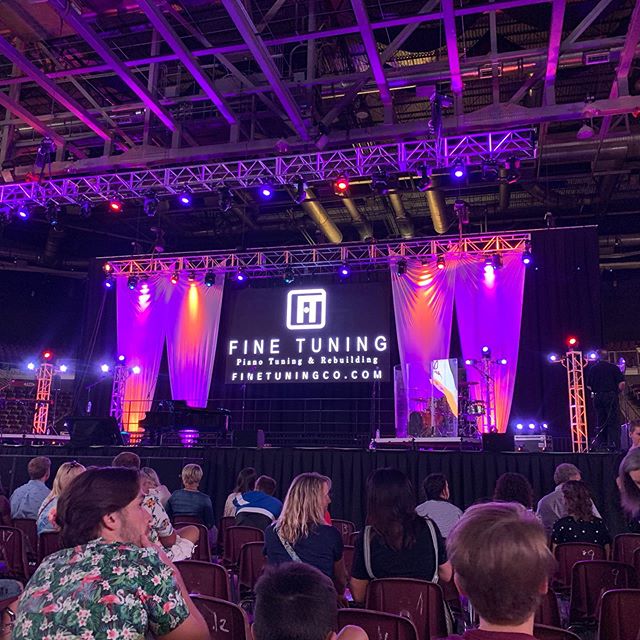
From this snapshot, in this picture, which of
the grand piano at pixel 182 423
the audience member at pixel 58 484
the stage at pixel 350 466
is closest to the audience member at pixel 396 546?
the audience member at pixel 58 484

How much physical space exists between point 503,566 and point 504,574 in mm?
16

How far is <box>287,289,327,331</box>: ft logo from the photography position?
13820 millimetres

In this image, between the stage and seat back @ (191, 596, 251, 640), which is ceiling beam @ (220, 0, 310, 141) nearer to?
the stage

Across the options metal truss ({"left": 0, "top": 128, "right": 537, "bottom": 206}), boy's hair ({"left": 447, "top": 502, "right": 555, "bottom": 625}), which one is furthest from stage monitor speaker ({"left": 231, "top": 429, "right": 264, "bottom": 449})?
boy's hair ({"left": 447, "top": 502, "right": 555, "bottom": 625})

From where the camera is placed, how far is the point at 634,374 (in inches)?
606

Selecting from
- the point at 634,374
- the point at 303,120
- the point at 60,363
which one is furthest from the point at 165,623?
the point at 60,363

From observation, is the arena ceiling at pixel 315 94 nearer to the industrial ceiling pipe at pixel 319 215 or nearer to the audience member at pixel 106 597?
the industrial ceiling pipe at pixel 319 215

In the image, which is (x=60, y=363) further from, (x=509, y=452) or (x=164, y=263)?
(x=509, y=452)

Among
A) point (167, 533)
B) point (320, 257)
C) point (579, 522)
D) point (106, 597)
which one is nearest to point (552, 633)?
point (106, 597)

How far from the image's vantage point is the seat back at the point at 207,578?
3.16 metres

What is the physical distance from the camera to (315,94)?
947cm

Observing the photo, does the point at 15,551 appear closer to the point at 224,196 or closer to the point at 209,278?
the point at 224,196

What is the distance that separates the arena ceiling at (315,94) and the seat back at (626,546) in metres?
5.45

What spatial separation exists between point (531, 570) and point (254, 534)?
3629 mm
